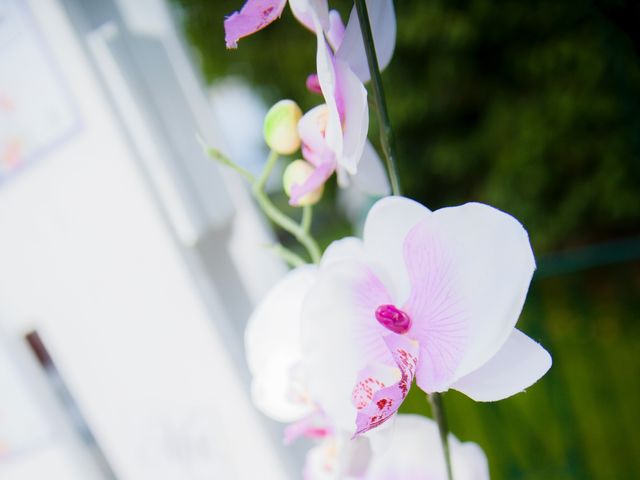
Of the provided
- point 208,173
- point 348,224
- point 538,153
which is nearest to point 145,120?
point 208,173

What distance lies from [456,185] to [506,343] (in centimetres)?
285

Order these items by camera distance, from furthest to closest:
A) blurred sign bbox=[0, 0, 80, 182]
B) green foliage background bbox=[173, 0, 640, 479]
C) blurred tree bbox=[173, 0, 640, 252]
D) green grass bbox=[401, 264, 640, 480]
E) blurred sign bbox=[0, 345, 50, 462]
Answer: blurred tree bbox=[173, 0, 640, 252], green foliage background bbox=[173, 0, 640, 479], green grass bbox=[401, 264, 640, 480], blurred sign bbox=[0, 345, 50, 462], blurred sign bbox=[0, 0, 80, 182]

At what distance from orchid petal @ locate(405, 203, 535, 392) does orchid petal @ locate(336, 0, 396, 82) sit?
107 mm

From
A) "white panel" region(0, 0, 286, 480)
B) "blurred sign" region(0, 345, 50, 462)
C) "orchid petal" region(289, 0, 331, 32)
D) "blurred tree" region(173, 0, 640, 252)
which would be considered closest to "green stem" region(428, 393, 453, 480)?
"orchid petal" region(289, 0, 331, 32)

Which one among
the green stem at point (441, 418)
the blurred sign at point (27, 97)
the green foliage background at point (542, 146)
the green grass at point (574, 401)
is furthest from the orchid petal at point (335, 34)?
the green foliage background at point (542, 146)

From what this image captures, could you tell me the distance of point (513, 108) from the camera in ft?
7.97

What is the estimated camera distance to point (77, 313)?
604 mm

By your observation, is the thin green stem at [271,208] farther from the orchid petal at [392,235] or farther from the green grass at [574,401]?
the green grass at [574,401]

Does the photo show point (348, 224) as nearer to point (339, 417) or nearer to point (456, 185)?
point (456, 185)

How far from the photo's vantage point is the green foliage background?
1.88 metres

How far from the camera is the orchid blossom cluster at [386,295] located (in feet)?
0.79

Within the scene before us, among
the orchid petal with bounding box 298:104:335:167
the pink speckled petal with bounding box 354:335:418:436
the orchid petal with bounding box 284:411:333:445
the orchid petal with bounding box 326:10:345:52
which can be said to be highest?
the orchid petal with bounding box 326:10:345:52

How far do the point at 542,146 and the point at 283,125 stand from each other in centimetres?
222

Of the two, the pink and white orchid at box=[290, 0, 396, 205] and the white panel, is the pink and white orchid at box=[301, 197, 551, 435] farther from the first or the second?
the white panel
